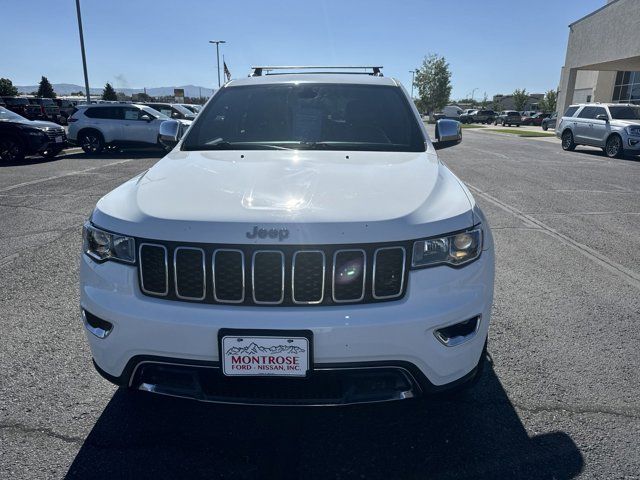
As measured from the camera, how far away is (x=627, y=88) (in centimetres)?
3553

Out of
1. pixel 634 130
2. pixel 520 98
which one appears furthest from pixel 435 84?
pixel 634 130

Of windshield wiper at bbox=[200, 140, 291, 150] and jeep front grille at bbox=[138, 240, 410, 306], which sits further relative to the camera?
windshield wiper at bbox=[200, 140, 291, 150]

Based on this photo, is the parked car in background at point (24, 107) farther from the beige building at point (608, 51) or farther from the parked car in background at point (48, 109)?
the beige building at point (608, 51)

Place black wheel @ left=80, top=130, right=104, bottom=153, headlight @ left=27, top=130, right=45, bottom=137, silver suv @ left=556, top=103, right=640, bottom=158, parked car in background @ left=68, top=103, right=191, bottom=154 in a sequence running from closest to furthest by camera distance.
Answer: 1. headlight @ left=27, top=130, right=45, bottom=137
2. silver suv @ left=556, top=103, right=640, bottom=158
3. parked car in background @ left=68, top=103, right=191, bottom=154
4. black wheel @ left=80, top=130, right=104, bottom=153

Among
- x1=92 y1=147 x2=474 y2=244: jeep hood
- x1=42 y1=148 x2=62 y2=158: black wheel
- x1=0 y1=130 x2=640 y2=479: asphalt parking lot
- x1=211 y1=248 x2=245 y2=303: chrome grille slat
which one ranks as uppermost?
x1=92 y1=147 x2=474 y2=244: jeep hood

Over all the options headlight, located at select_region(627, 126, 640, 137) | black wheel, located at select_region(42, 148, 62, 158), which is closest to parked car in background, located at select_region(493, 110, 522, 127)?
headlight, located at select_region(627, 126, 640, 137)

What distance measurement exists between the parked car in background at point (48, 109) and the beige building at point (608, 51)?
34.3 meters

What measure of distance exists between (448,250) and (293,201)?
708 mm

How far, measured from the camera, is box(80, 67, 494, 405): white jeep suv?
2.02 meters

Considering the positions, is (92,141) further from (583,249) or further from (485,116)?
(485,116)

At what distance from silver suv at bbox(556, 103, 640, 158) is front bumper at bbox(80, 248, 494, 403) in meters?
17.2

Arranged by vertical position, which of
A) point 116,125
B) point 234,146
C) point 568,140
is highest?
point 234,146

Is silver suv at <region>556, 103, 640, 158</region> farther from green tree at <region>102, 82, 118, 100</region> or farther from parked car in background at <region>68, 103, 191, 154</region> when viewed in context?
green tree at <region>102, 82, 118, 100</region>

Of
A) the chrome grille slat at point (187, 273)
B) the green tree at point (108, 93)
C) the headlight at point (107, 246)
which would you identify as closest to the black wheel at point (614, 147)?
the chrome grille slat at point (187, 273)
